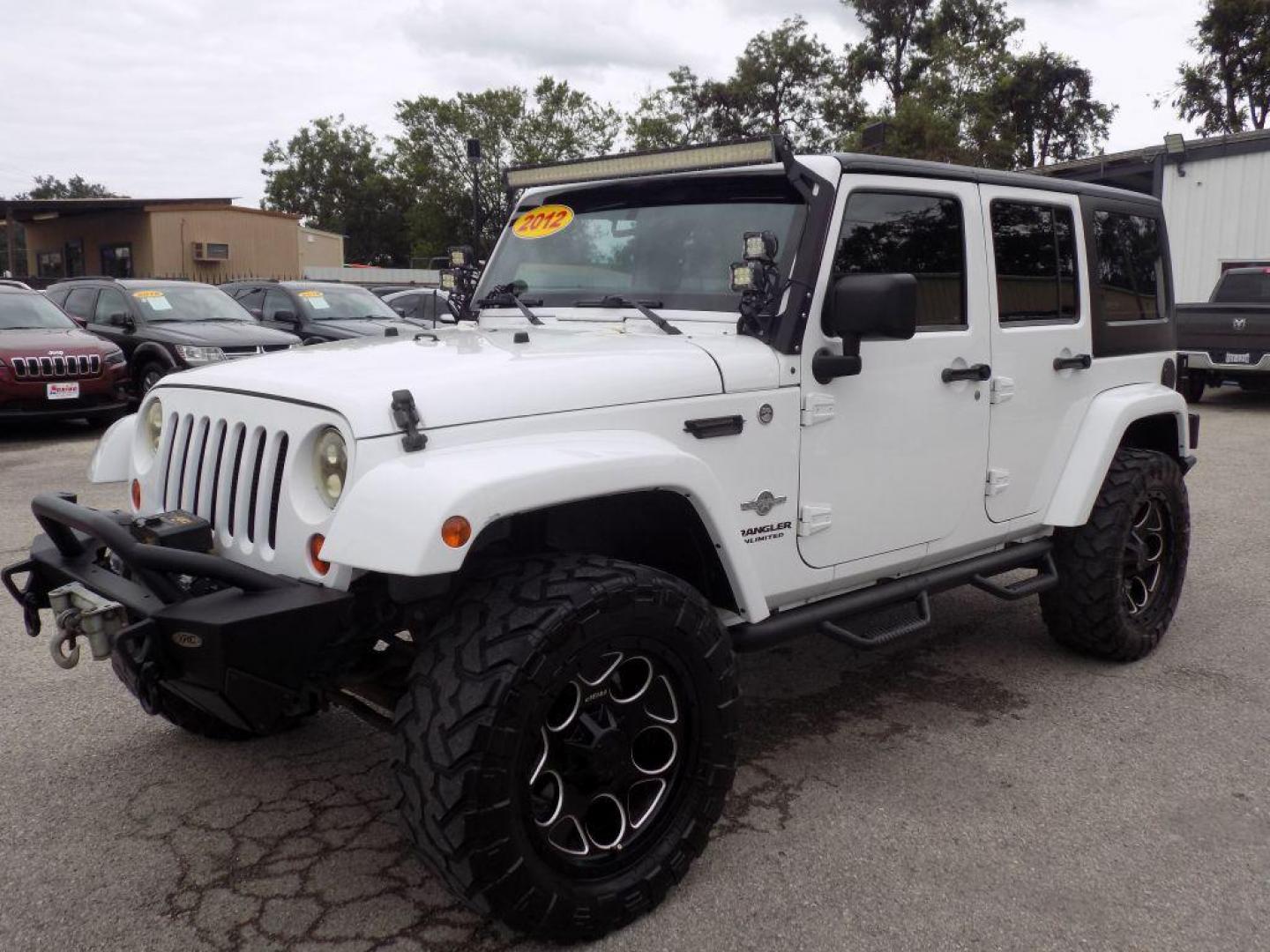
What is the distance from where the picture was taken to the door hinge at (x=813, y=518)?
3.21 metres

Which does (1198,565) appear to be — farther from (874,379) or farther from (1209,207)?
(1209,207)

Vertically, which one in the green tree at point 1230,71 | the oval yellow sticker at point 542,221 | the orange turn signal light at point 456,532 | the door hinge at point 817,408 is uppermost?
the green tree at point 1230,71

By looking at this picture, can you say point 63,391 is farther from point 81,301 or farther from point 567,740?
point 567,740

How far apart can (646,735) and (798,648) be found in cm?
215

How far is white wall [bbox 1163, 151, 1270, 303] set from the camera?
1808 centimetres

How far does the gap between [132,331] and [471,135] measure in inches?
1578

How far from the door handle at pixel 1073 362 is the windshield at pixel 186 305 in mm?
10618

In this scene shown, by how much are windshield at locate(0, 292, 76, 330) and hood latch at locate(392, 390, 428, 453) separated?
34.9 ft

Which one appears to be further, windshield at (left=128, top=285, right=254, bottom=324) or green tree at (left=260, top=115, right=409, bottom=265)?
green tree at (left=260, top=115, right=409, bottom=265)

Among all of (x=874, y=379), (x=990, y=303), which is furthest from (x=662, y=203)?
(x=990, y=303)

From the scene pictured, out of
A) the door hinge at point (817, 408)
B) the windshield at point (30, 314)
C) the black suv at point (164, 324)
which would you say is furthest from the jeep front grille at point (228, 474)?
the windshield at point (30, 314)

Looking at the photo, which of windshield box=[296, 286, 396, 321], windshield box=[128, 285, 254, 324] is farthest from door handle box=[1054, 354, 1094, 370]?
windshield box=[296, 286, 396, 321]

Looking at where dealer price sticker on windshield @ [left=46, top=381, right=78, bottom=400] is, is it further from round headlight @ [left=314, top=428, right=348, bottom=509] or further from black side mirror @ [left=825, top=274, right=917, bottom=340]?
black side mirror @ [left=825, top=274, right=917, bottom=340]

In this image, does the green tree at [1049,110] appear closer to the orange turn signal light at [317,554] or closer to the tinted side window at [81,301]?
the tinted side window at [81,301]
